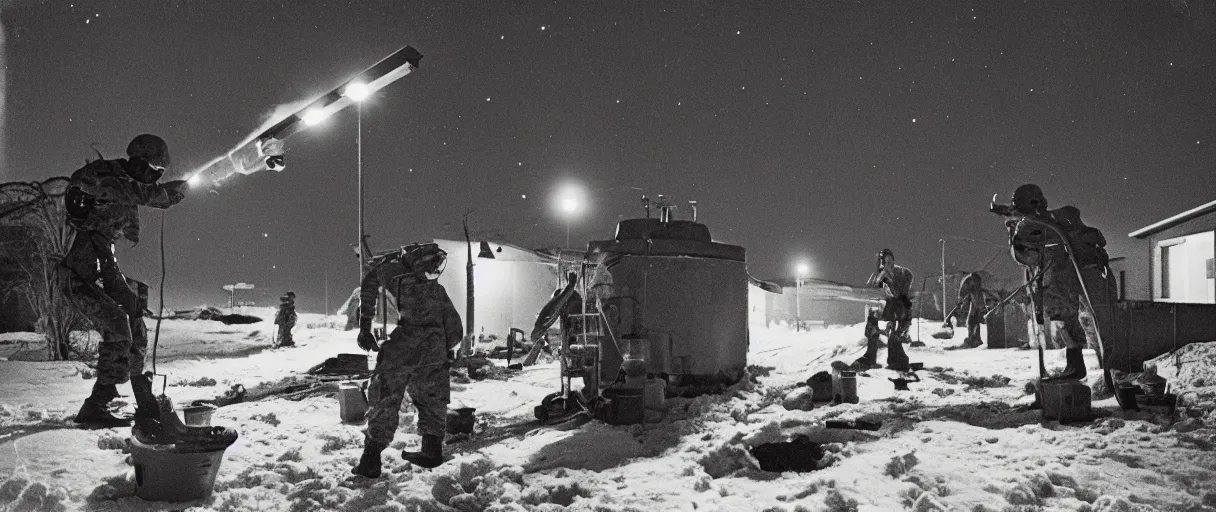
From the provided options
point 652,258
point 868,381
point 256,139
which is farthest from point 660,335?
point 256,139

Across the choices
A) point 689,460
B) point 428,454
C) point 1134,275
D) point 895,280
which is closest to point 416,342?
point 428,454

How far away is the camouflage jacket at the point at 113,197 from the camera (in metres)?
6.36

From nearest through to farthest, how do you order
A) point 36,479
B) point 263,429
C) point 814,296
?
point 36,479 → point 263,429 → point 814,296

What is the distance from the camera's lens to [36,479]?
4727mm

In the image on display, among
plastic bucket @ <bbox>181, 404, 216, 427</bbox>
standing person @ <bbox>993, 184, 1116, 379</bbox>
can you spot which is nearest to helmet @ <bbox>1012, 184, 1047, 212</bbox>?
standing person @ <bbox>993, 184, 1116, 379</bbox>

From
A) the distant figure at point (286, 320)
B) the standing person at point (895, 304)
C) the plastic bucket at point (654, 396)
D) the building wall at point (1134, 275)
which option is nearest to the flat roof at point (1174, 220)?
the building wall at point (1134, 275)

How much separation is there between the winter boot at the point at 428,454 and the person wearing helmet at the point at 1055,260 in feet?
Answer: 20.9

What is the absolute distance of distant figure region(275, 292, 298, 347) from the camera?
64.2 ft

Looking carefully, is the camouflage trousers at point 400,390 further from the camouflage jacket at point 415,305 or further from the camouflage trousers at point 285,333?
the camouflage trousers at point 285,333

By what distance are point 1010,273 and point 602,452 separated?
108 ft

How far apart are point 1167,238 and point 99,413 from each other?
2300cm

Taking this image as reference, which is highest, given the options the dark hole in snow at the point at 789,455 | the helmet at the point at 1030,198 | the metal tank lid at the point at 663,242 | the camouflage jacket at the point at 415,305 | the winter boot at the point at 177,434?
the helmet at the point at 1030,198

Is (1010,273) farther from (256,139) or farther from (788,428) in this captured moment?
(256,139)

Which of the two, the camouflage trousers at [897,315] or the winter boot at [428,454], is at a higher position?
the camouflage trousers at [897,315]
